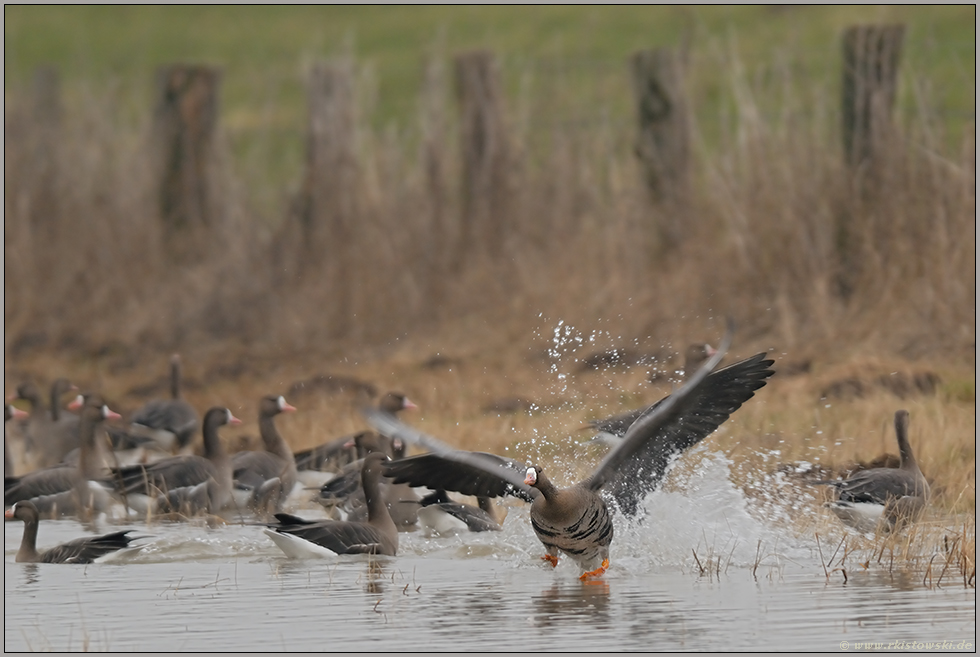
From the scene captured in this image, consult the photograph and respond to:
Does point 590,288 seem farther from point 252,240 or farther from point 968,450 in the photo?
point 968,450

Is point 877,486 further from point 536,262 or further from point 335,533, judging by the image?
point 536,262

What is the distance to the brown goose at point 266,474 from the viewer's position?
375 inches

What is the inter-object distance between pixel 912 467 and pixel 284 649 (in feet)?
14.4

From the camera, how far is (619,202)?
44.7 feet

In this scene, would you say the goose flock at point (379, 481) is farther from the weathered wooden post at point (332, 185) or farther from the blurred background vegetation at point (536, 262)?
the weathered wooden post at point (332, 185)

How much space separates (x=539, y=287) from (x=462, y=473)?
619 cm

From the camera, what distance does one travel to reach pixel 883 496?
788cm

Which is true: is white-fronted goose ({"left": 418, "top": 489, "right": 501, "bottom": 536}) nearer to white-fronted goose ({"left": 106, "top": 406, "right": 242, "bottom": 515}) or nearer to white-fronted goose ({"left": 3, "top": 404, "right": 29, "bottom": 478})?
white-fronted goose ({"left": 106, "top": 406, "right": 242, "bottom": 515})

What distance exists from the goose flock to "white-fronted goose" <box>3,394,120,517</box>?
10 millimetres

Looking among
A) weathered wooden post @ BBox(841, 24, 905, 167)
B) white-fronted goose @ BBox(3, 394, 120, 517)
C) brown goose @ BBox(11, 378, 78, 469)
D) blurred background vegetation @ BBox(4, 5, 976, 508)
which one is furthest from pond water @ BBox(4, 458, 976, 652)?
weathered wooden post @ BBox(841, 24, 905, 167)

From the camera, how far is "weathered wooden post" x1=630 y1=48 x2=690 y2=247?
13641mm

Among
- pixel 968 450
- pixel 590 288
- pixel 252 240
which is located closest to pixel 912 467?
pixel 968 450

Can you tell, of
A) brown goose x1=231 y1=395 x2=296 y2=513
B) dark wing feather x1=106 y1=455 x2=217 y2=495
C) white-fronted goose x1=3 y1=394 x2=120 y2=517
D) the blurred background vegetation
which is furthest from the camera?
the blurred background vegetation

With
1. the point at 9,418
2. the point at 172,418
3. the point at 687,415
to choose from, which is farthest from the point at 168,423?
the point at 687,415
